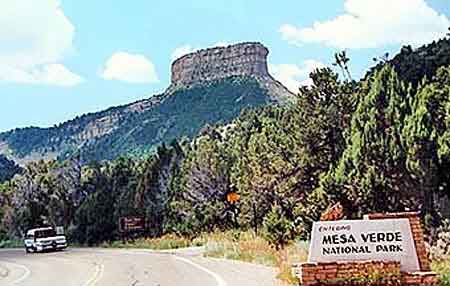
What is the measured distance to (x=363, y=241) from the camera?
14812mm

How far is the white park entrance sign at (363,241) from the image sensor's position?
14766 millimetres

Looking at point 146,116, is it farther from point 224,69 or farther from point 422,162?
point 422,162

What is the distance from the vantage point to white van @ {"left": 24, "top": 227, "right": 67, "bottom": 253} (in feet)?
182

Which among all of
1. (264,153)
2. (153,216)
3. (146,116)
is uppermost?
(146,116)

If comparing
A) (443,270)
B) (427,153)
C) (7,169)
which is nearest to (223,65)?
(7,169)

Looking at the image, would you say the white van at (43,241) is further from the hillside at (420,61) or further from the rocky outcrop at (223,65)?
the rocky outcrop at (223,65)

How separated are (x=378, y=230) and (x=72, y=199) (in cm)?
6050

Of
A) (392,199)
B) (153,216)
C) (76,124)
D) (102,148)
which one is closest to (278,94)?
(102,148)

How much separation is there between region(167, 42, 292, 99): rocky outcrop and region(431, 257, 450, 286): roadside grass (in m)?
111

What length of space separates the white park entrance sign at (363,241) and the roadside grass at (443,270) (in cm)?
73

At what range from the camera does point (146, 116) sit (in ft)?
400

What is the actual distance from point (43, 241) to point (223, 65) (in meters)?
90.3

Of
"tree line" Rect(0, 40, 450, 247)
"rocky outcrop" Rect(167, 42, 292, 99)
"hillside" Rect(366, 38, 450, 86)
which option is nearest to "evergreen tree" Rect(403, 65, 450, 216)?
"tree line" Rect(0, 40, 450, 247)

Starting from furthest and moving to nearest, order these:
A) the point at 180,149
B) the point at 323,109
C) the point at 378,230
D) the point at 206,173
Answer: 1. the point at 180,149
2. the point at 206,173
3. the point at 323,109
4. the point at 378,230
